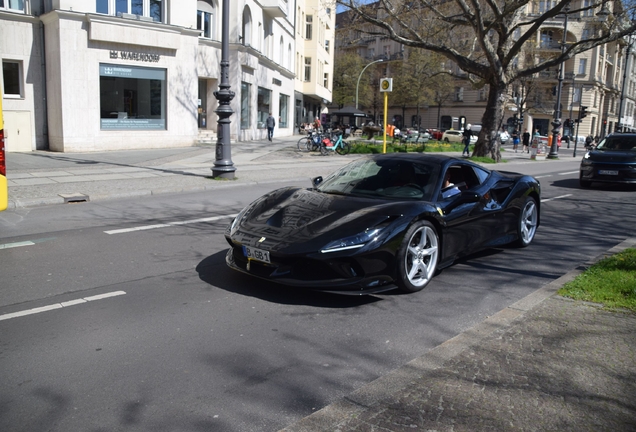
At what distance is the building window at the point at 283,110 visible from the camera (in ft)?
136

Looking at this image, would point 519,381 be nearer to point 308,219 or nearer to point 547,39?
point 308,219

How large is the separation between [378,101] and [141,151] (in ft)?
212

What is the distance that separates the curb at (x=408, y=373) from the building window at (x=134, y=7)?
22.1 m

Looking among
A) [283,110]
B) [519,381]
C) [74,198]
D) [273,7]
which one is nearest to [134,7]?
[273,7]

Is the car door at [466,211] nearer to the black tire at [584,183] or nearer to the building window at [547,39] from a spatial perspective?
the black tire at [584,183]

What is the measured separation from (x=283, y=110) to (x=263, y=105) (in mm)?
6467

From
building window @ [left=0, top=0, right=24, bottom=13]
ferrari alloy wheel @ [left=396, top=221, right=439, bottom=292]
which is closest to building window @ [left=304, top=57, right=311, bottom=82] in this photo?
building window @ [left=0, top=0, right=24, bottom=13]

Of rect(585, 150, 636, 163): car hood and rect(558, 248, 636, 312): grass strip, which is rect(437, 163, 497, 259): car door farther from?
rect(585, 150, 636, 163): car hood

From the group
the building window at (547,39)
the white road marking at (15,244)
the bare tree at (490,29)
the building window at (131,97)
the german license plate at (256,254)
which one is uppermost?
the building window at (547,39)

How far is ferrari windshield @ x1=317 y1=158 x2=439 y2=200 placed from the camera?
6.04 meters

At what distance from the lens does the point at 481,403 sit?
10.5 feet

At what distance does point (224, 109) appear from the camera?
14469 millimetres

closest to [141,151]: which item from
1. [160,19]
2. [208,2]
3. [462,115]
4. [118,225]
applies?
[160,19]

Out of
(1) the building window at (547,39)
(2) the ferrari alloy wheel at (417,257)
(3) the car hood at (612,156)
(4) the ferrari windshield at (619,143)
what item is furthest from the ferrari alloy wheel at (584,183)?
Answer: (1) the building window at (547,39)
